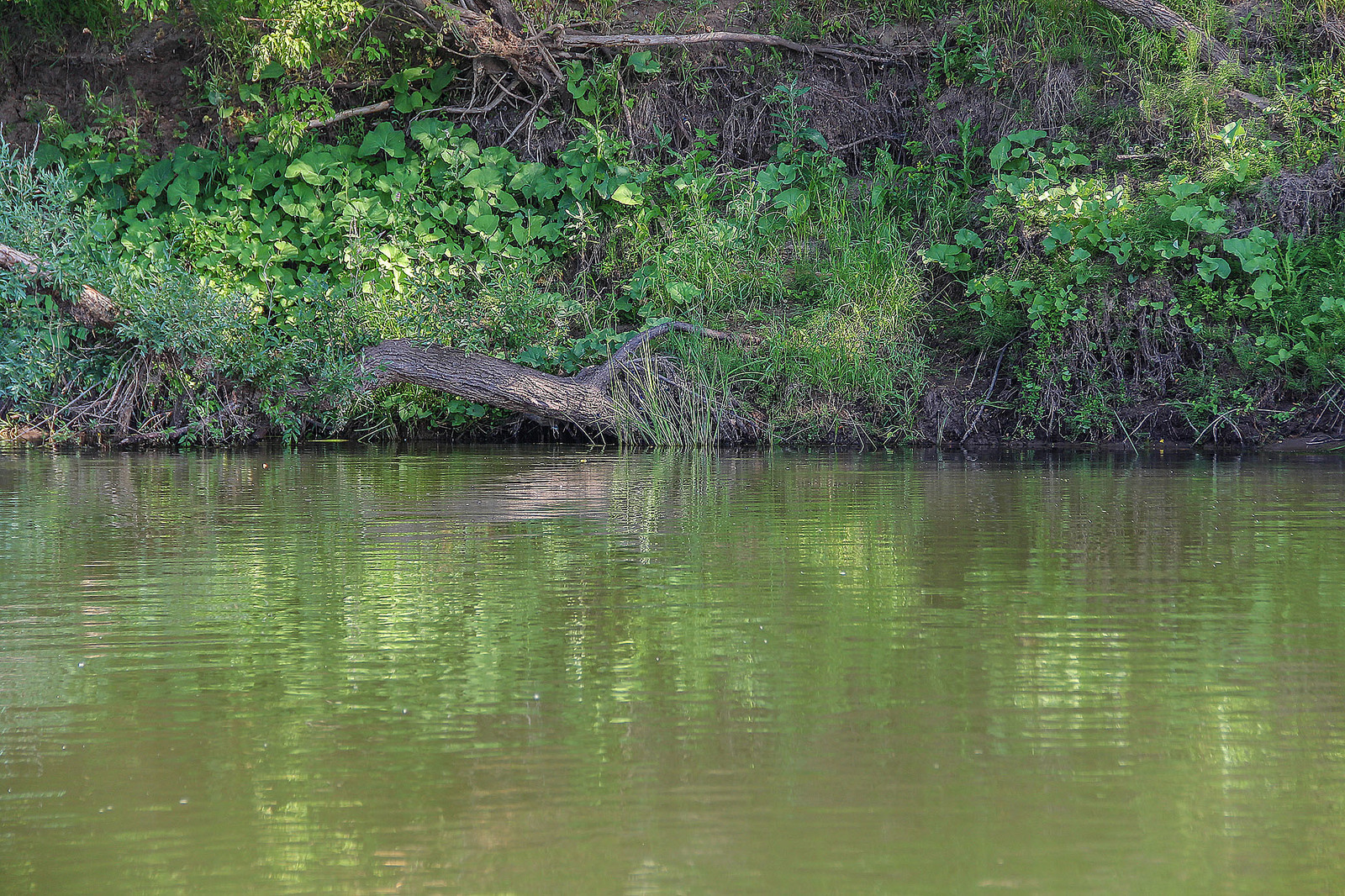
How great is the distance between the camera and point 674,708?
2947mm

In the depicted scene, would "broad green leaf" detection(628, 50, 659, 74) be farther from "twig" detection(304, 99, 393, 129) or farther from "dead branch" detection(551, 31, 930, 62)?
"twig" detection(304, 99, 393, 129)

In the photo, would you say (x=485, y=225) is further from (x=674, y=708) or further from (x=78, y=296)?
(x=674, y=708)

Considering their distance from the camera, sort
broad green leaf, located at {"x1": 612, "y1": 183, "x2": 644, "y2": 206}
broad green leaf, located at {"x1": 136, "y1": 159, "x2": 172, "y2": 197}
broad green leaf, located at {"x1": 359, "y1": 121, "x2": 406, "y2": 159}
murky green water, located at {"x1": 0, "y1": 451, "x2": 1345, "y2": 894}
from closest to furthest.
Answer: murky green water, located at {"x1": 0, "y1": 451, "x2": 1345, "y2": 894}
broad green leaf, located at {"x1": 612, "y1": 183, "x2": 644, "y2": 206}
broad green leaf, located at {"x1": 359, "y1": 121, "x2": 406, "y2": 159}
broad green leaf, located at {"x1": 136, "y1": 159, "x2": 172, "y2": 197}

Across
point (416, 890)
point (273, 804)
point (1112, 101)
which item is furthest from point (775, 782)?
point (1112, 101)

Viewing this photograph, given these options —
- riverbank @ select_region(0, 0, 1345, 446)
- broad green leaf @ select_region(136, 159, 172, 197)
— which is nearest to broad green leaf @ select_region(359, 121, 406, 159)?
riverbank @ select_region(0, 0, 1345, 446)

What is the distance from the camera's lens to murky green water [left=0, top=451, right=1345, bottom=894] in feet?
7.11

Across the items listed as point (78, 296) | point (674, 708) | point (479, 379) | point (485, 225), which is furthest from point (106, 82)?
point (674, 708)

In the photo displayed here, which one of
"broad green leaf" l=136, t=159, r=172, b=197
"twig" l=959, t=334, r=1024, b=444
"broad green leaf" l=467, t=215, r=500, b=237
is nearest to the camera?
"twig" l=959, t=334, r=1024, b=444

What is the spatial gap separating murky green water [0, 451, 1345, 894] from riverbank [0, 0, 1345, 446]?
5.61 m

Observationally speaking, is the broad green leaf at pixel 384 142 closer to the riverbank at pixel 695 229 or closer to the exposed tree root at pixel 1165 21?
the riverbank at pixel 695 229

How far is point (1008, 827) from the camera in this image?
2.25 meters

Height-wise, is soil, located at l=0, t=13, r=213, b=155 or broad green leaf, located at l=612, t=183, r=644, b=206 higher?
soil, located at l=0, t=13, r=213, b=155

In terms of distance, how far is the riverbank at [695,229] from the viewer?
11.3 meters

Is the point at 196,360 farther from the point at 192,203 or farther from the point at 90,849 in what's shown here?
the point at 90,849
